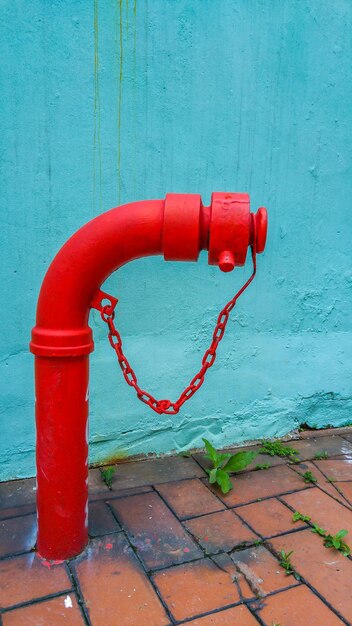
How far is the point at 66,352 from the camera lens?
164 cm

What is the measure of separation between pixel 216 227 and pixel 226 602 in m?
1.22

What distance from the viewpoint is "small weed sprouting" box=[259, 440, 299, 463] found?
2.65m

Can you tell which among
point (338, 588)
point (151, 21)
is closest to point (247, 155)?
point (151, 21)

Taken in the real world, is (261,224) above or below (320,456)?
above

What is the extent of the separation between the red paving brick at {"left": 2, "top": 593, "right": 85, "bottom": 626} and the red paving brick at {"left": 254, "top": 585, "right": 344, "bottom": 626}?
59cm

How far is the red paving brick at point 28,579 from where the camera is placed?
1629 millimetres

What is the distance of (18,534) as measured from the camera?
1940 millimetres

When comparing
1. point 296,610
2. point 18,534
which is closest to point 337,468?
point 296,610

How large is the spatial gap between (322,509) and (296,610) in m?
0.63

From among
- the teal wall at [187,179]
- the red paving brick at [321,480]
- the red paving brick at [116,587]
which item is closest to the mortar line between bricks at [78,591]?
the red paving brick at [116,587]

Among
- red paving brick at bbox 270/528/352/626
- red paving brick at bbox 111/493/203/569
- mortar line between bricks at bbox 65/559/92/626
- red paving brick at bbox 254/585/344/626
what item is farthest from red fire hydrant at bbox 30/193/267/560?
red paving brick at bbox 270/528/352/626

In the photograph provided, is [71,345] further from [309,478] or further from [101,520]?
[309,478]

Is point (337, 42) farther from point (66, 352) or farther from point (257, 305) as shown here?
point (66, 352)

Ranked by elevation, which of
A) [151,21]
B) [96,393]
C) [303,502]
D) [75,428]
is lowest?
[303,502]
